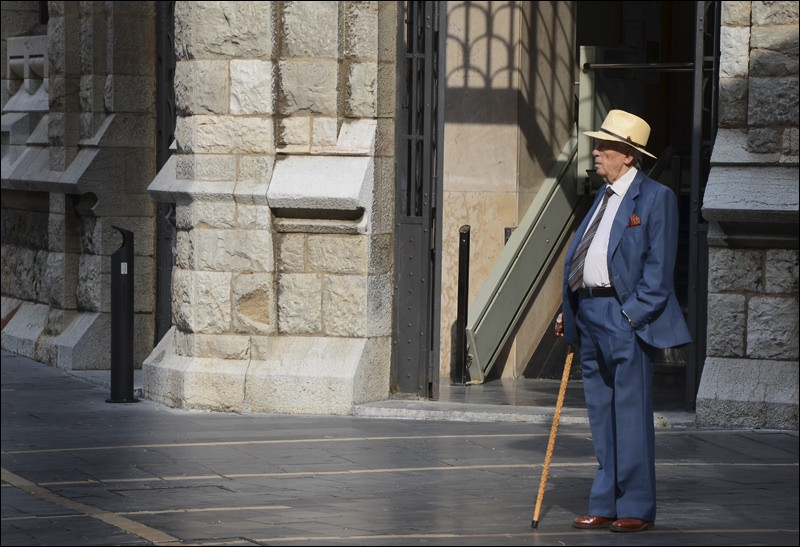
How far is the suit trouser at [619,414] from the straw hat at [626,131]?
72 cm

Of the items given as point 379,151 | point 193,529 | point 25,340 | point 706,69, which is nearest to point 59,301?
point 25,340

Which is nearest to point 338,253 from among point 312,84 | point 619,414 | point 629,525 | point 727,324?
point 312,84

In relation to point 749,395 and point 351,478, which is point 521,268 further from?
point 351,478

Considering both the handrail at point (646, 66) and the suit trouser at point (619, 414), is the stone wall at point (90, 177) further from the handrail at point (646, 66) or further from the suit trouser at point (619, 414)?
the suit trouser at point (619, 414)

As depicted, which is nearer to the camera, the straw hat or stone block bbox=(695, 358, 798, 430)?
the straw hat

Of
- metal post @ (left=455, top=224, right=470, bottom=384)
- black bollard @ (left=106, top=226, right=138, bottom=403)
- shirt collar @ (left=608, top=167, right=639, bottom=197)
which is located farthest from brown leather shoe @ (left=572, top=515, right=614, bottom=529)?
metal post @ (left=455, top=224, right=470, bottom=384)

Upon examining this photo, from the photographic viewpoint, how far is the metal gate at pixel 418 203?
1206cm

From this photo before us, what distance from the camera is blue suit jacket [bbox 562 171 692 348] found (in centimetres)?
766

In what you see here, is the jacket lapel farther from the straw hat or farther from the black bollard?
the black bollard

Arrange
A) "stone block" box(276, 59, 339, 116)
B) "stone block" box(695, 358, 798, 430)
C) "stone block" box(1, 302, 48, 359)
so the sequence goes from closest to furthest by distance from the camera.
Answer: "stone block" box(695, 358, 798, 430)
"stone block" box(276, 59, 339, 116)
"stone block" box(1, 302, 48, 359)

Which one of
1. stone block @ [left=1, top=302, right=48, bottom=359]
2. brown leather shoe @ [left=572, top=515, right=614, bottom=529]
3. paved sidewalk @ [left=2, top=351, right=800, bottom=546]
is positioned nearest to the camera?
paved sidewalk @ [left=2, top=351, right=800, bottom=546]

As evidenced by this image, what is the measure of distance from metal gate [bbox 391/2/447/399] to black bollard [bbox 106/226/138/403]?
1846 millimetres

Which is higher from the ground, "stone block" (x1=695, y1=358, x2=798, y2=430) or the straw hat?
the straw hat

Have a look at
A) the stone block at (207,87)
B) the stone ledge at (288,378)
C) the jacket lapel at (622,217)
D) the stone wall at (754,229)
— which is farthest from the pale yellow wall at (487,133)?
the jacket lapel at (622,217)
